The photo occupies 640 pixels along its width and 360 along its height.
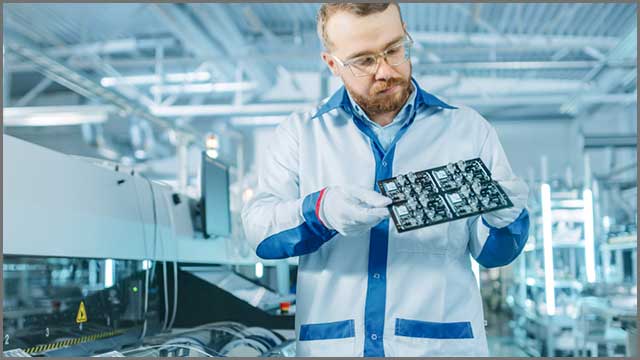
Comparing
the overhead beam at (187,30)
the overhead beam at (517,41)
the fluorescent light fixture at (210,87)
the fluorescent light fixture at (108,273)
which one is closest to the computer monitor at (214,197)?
the fluorescent light fixture at (108,273)

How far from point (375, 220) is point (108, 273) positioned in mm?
1224

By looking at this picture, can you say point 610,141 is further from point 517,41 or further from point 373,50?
point 373,50

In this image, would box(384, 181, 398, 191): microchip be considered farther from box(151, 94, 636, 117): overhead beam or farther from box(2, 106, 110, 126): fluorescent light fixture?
box(151, 94, 636, 117): overhead beam

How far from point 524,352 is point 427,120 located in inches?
257

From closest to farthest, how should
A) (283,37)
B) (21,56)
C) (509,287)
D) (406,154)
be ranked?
(406,154), (21,56), (283,37), (509,287)

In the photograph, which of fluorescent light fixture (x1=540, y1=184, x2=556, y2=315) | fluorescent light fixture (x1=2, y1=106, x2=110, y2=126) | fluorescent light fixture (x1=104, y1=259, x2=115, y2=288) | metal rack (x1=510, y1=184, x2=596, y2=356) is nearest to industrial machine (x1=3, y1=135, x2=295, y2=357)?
fluorescent light fixture (x1=104, y1=259, x2=115, y2=288)

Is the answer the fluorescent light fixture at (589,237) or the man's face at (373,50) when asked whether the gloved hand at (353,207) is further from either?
the fluorescent light fixture at (589,237)

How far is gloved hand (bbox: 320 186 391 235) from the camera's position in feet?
4.30

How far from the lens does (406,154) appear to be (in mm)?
1550

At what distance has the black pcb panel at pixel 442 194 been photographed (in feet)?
4.41

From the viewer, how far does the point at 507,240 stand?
144cm

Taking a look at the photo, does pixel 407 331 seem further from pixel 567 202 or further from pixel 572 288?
pixel 572 288

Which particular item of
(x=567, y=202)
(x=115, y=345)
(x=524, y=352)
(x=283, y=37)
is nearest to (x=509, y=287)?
(x=524, y=352)

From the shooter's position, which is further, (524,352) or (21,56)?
(524,352)
